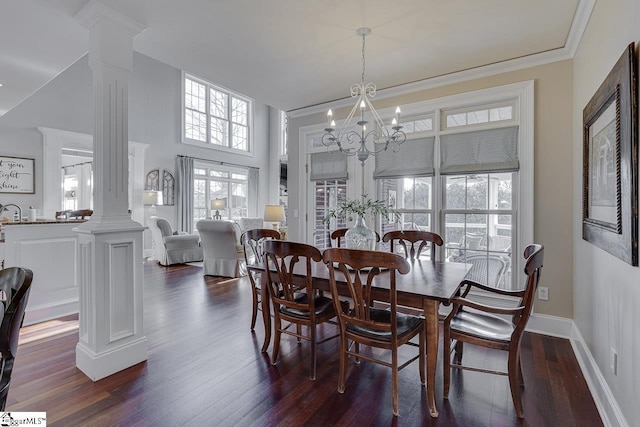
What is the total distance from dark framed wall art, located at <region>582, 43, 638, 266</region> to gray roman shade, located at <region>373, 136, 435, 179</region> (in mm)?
1485

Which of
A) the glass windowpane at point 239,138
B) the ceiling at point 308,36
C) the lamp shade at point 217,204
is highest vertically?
the glass windowpane at point 239,138

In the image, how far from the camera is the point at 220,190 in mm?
9469

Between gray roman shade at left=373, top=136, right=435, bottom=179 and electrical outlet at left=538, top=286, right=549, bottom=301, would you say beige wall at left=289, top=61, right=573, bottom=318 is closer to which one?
electrical outlet at left=538, top=286, right=549, bottom=301

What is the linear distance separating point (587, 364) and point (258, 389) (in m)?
2.29

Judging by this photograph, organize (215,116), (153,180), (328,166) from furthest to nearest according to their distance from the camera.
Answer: (215,116), (153,180), (328,166)

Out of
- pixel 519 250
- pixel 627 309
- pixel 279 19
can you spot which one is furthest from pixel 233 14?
pixel 519 250

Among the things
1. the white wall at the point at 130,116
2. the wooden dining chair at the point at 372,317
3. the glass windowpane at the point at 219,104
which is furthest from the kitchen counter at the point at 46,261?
the glass windowpane at the point at 219,104

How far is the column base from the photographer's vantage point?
2205 mm

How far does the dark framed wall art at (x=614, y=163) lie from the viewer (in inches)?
57.6

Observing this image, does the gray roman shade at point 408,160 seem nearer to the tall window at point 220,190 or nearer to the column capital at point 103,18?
the column capital at point 103,18

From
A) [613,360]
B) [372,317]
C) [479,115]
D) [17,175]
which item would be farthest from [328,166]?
[17,175]

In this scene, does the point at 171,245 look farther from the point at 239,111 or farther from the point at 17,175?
the point at 239,111

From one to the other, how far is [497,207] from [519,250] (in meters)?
0.47

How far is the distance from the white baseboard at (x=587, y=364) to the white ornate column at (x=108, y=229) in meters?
3.01
